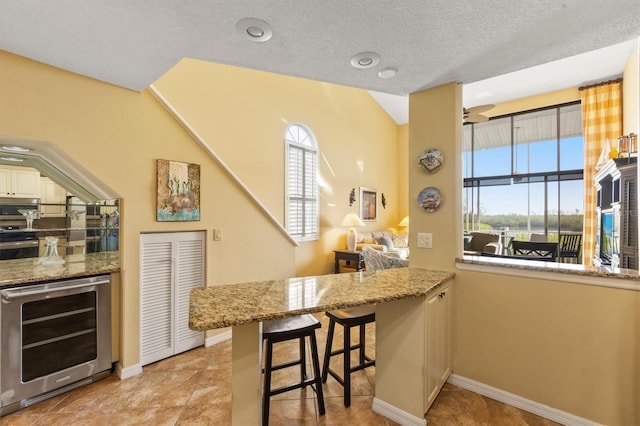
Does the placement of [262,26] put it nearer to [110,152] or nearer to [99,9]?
[99,9]

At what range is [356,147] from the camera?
689 cm

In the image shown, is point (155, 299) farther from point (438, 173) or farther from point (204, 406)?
point (438, 173)

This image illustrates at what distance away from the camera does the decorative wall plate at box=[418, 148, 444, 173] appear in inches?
92.7

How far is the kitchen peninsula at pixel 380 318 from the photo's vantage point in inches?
52.9

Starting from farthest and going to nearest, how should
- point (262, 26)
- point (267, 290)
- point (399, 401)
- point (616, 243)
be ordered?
point (616, 243), point (399, 401), point (267, 290), point (262, 26)

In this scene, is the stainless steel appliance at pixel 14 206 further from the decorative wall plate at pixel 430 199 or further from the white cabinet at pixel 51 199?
the decorative wall plate at pixel 430 199

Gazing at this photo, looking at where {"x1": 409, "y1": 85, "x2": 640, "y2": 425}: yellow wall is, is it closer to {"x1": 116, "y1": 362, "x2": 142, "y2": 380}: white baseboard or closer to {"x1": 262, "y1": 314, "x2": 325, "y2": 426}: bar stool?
{"x1": 262, "y1": 314, "x2": 325, "y2": 426}: bar stool

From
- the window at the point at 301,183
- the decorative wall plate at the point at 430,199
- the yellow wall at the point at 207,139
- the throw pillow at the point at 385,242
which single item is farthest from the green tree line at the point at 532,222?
the decorative wall plate at the point at 430,199

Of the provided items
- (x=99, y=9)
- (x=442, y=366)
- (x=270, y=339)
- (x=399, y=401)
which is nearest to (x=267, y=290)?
(x=270, y=339)

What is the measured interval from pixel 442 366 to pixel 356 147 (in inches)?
216

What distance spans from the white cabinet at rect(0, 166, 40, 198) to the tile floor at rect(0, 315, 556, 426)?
1.77m

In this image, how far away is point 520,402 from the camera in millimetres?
2002

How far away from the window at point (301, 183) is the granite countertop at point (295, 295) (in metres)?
3.24

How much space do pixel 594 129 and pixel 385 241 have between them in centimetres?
463
